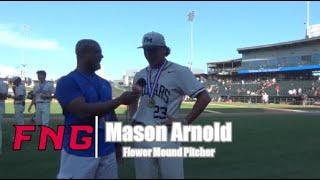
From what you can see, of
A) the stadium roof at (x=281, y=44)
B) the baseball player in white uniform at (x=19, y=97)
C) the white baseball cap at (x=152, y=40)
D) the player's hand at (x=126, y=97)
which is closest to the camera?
the player's hand at (x=126, y=97)

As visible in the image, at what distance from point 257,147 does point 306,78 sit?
5523cm

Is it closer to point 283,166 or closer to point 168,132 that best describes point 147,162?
point 168,132

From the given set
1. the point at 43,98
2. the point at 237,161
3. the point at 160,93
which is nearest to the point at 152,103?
the point at 160,93

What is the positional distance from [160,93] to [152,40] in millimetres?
495

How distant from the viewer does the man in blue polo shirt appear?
471cm

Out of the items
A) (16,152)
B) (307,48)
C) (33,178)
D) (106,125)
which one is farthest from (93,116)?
(307,48)

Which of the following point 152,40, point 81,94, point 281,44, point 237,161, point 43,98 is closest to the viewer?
point 81,94

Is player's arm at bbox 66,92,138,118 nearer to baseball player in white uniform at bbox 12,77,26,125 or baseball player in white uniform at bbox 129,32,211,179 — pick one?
baseball player in white uniform at bbox 129,32,211,179

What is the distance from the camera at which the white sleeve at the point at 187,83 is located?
545 cm

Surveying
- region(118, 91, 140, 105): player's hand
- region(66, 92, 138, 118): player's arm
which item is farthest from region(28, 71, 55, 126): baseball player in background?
region(118, 91, 140, 105): player's hand

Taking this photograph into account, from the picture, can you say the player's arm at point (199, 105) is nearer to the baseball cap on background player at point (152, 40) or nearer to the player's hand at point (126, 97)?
the baseball cap on background player at point (152, 40)

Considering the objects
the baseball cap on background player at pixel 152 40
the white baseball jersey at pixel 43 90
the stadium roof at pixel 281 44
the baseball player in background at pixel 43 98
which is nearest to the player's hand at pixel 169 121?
the baseball cap on background player at pixel 152 40

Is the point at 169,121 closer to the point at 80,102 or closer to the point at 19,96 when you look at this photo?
the point at 80,102

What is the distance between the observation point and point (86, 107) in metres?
4.69
